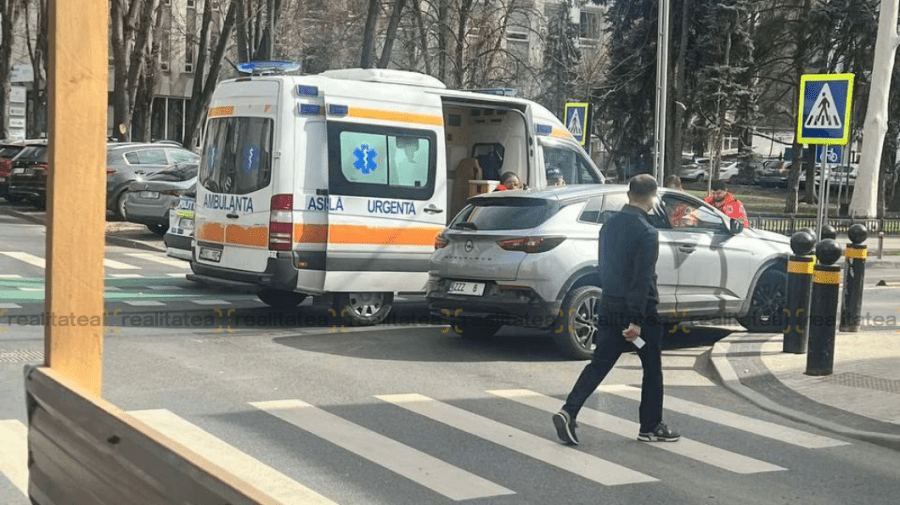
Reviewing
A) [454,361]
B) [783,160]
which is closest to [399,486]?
[454,361]

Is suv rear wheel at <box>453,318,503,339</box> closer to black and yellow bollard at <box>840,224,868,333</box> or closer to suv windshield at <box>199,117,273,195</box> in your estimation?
suv windshield at <box>199,117,273,195</box>

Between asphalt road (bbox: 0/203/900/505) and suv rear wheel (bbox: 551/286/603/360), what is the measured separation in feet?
0.78

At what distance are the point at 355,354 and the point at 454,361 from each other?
918 mm

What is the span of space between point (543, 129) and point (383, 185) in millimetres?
2692

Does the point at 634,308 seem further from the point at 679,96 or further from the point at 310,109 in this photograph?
the point at 679,96

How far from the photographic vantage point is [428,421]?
8.23 meters

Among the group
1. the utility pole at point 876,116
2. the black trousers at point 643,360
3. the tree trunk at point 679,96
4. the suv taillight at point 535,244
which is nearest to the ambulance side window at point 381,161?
the suv taillight at point 535,244

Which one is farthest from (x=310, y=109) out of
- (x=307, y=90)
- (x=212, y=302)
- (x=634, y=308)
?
(x=634, y=308)

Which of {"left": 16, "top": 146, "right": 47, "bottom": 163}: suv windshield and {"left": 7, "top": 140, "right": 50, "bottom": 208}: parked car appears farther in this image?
{"left": 16, "top": 146, "right": 47, "bottom": 163}: suv windshield

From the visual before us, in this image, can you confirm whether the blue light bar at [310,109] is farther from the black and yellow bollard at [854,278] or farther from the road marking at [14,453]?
the black and yellow bollard at [854,278]

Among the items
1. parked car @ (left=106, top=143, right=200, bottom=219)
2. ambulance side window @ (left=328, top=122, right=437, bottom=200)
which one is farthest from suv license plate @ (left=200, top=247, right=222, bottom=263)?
parked car @ (left=106, top=143, right=200, bottom=219)

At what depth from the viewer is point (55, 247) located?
4.73 meters

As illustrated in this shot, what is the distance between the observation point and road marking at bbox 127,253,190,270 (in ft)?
64.4

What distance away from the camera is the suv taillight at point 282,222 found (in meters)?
12.2
